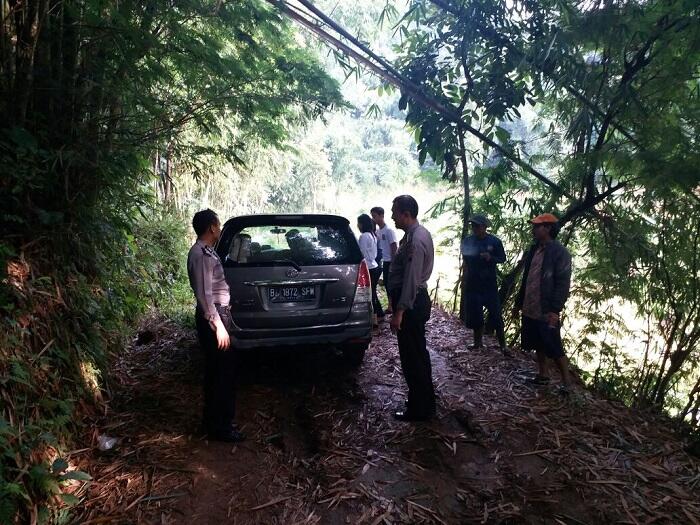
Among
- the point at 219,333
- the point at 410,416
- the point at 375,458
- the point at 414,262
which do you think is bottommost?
the point at 375,458

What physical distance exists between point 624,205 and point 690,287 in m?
1.29

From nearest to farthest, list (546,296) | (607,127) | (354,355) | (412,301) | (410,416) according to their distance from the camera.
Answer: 1. (412,301)
2. (410,416)
3. (546,296)
4. (354,355)
5. (607,127)

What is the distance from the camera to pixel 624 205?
5.56 metres

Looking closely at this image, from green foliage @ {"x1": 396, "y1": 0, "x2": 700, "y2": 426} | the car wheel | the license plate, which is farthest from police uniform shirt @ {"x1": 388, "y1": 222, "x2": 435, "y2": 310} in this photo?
green foliage @ {"x1": 396, "y1": 0, "x2": 700, "y2": 426}

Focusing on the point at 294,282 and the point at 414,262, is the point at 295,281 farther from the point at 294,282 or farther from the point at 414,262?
the point at 414,262

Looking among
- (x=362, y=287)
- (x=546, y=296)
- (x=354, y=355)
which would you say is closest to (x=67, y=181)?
(x=362, y=287)

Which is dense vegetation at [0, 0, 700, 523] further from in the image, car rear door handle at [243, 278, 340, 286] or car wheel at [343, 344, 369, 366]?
car wheel at [343, 344, 369, 366]

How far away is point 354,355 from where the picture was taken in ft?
16.2

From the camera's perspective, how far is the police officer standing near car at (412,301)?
11.4ft

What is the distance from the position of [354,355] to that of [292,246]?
1.56m

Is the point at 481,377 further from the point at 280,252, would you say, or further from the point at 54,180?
the point at 54,180

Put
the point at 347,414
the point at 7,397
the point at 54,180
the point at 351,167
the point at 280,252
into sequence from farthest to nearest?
the point at 351,167 → the point at 280,252 → the point at 347,414 → the point at 54,180 → the point at 7,397

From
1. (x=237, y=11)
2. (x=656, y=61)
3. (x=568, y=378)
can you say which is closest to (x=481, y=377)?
(x=568, y=378)

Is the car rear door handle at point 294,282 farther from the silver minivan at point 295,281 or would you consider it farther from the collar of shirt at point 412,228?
the collar of shirt at point 412,228
